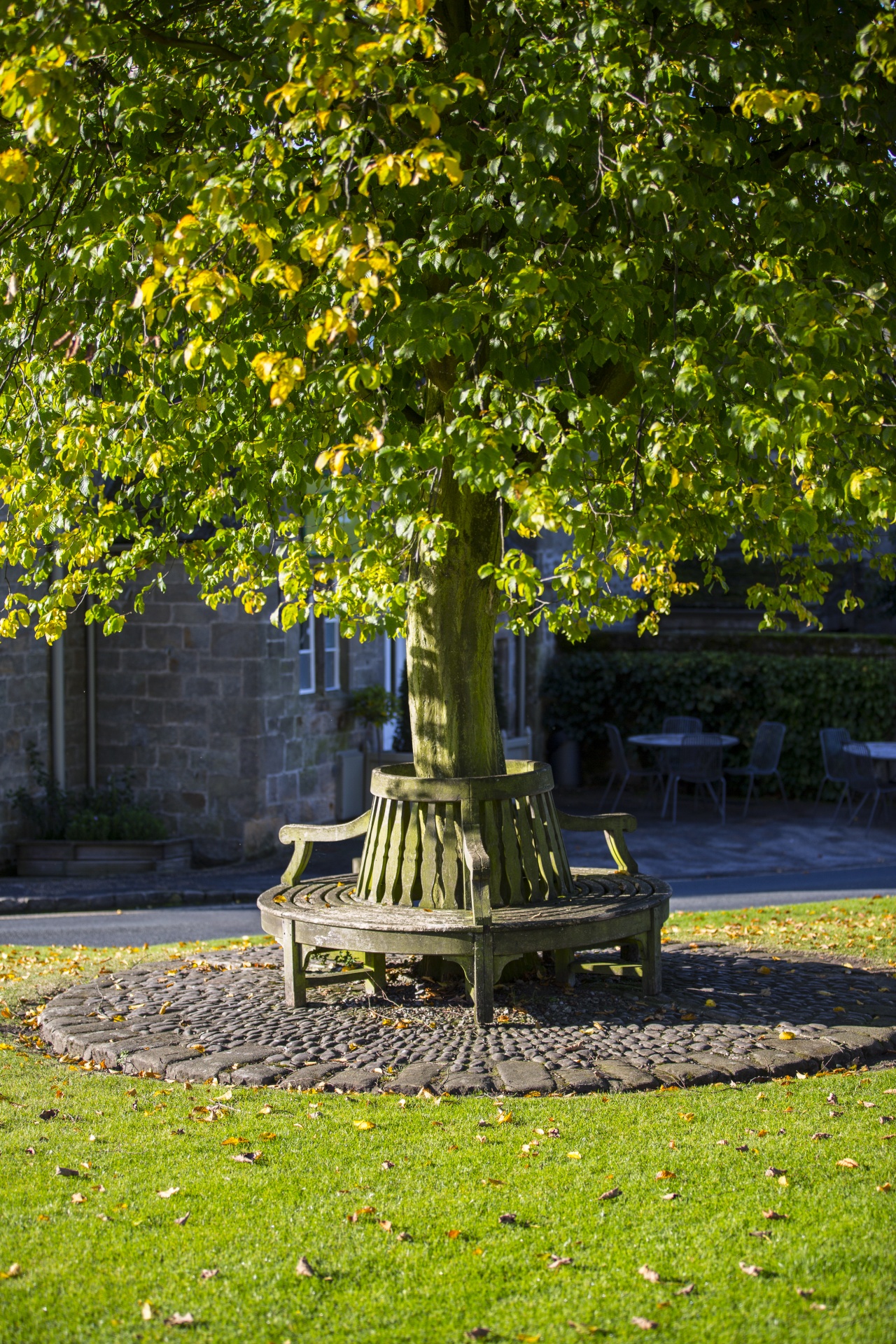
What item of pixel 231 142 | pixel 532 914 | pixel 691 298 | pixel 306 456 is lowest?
pixel 532 914

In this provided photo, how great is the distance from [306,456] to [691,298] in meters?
1.86

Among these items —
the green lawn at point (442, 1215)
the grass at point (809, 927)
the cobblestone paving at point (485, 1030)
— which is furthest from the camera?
the grass at point (809, 927)

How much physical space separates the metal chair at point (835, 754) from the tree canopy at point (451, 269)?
994 centimetres

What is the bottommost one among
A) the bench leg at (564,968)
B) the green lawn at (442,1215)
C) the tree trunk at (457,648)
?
the green lawn at (442,1215)

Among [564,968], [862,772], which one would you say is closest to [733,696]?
[862,772]

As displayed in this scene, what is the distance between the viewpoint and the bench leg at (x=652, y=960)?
6759mm

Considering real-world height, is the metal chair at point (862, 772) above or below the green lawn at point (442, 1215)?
above

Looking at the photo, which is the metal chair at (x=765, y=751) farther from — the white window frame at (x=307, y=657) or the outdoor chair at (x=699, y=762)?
the white window frame at (x=307, y=657)

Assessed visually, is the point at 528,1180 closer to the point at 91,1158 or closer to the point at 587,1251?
the point at 587,1251

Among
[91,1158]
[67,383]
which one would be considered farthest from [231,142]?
[91,1158]

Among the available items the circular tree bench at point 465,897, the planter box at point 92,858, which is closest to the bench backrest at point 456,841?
the circular tree bench at point 465,897

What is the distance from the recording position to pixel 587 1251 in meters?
3.74

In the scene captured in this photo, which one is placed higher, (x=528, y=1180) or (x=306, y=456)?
(x=306, y=456)

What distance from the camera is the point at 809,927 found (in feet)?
30.4
